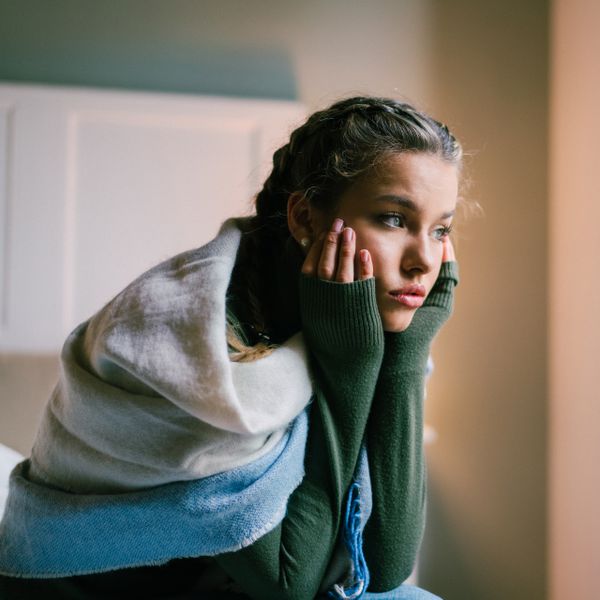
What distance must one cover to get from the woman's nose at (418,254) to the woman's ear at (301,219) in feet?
0.41

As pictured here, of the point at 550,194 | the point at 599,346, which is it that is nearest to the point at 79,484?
the point at 599,346

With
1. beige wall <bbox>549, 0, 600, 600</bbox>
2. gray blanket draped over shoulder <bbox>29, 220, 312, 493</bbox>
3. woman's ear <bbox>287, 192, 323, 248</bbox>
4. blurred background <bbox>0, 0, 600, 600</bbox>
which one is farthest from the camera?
blurred background <bbox>0, 0, 600, 600</bbox>

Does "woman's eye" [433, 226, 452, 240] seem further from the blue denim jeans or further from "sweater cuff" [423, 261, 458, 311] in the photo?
the blue denim jeans

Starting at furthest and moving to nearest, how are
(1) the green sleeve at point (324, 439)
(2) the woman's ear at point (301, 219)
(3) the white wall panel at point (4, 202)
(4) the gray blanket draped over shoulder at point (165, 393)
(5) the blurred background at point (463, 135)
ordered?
(5) the blurred background at point (463, 135) → (3) the white wall panel at point (4, 202) → (2) the woman's ear at point (301, 219) → (1) the green sleeve at point (324, 439) → (4) the gray blanket draped over shoulder at point (165, 393)

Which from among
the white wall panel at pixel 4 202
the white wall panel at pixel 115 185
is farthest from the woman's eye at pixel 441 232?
the white wall panel at pixel 4 202

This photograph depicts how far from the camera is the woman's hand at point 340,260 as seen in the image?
2.55 ft

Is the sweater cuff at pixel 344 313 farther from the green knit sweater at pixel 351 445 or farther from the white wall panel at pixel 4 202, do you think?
the white wall panel at pixel 4 202

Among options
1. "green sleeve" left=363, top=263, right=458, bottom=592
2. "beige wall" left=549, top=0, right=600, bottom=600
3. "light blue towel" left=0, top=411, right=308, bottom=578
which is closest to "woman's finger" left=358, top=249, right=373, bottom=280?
"green sleeve" left=363, top=263, right=458, bottom=592

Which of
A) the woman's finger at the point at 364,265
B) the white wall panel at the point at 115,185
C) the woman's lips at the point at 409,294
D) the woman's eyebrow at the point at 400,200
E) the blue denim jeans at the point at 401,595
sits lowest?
the blue denim jeans at the point at 401,595

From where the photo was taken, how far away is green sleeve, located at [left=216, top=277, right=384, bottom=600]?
75cm

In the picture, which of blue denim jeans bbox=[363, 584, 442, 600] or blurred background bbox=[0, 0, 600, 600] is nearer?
blue denim jeans bbox=[363, 584, 442, 600]

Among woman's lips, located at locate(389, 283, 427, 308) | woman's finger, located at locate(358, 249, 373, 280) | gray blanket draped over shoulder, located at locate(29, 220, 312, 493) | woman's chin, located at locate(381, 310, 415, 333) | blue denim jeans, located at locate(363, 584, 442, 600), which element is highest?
woman's finger, located at locate(358, 249, 373, 280)

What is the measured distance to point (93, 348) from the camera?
2.26 feet

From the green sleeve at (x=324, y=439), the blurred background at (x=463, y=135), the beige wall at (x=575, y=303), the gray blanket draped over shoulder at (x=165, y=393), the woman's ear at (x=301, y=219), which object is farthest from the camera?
the blurred background at (x=463, y=135)
